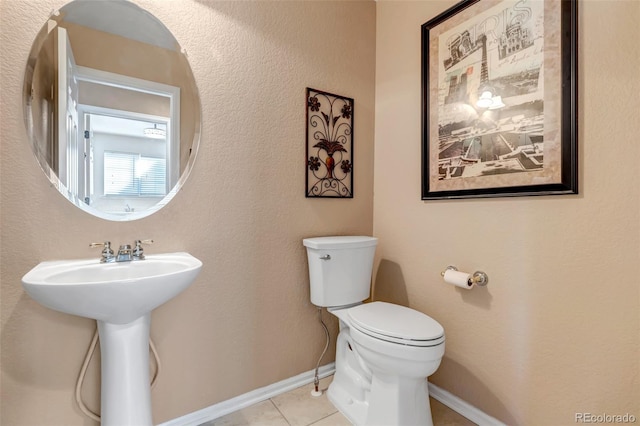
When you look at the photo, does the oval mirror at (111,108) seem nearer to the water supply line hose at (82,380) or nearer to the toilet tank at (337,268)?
the water supply line hose at (82,380)

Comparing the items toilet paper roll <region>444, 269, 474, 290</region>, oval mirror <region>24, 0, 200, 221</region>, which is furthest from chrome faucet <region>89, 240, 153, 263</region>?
toilet paper roll <region>444, 269, 474, 290</region>

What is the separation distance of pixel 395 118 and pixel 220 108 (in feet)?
3.40

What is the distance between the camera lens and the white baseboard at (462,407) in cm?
140

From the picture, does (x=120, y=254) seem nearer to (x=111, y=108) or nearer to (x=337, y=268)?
(x=111, y=108)

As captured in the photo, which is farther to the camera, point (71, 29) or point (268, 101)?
point (268, 101)

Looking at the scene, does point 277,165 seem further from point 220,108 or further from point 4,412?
point 4,412

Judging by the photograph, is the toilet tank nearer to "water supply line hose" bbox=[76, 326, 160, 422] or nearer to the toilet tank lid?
the toilet tank lid

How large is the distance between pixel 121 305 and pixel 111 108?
0.87 metres

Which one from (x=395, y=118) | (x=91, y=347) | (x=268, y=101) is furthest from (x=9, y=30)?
(x=395, y=118)

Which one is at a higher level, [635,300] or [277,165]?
[277,165]

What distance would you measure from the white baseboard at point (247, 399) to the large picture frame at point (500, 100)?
124cm

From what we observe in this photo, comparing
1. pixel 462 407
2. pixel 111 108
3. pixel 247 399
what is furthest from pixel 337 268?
pixel 111 108

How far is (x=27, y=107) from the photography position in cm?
112

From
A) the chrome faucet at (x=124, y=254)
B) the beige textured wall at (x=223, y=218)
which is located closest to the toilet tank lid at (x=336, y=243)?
the beige textured wall at (x=223, y=218)
